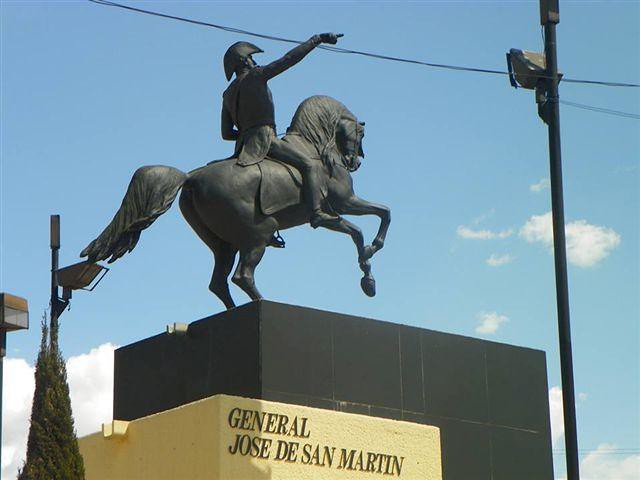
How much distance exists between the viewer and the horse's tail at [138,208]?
15211 mm

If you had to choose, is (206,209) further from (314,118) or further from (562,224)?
(562,224)

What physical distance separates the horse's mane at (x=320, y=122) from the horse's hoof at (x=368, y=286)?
4.81 ft

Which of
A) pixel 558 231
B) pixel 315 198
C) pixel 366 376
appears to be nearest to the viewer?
pixel 558 231

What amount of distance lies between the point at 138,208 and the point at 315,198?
2.03 meters

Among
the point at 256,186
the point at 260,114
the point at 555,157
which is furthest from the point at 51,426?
the point at 555,157

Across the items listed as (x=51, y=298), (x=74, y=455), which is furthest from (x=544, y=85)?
(x=51, y=298)

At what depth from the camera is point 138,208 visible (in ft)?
50.1

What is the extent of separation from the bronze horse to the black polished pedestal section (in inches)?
35.5

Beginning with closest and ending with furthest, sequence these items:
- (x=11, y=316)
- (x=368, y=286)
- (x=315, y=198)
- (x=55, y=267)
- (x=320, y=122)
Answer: (x=11, y=316), (x=315, y=198), (x=368, y=286), (x=320, y=122), (x=55, y=267)

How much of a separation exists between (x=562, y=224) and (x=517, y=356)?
12.8 feet

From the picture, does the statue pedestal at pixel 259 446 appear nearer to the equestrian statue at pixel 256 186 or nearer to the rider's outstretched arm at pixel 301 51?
the equestrian statue at pixel 256 186

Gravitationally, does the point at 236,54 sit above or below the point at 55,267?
above

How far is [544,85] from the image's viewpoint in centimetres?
1338

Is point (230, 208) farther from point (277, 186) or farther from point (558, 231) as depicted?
point (558, 231)
